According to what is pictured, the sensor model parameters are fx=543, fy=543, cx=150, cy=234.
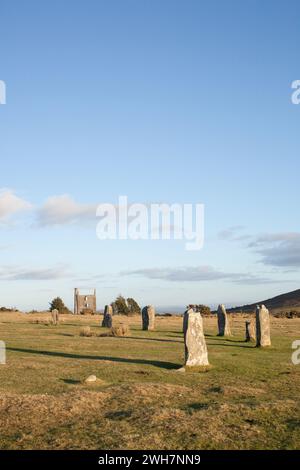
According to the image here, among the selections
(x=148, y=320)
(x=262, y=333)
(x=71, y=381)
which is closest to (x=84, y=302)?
(x=148, y=320)

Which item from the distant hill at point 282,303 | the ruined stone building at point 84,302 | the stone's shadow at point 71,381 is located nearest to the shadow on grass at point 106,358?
the stone's shadow at point 71,381

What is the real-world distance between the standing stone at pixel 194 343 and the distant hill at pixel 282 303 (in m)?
71.6

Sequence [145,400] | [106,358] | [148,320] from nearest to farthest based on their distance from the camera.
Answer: [145,400]
[106,358]
[148,320]

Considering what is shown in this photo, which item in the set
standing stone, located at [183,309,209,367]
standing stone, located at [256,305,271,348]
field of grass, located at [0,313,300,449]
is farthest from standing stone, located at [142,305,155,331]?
standing stone, located at [183,309,209,367]

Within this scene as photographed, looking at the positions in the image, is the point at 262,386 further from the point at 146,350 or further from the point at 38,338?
the point at 38,338

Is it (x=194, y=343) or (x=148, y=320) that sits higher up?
(x=148, y=320)

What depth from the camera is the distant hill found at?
9193 cm

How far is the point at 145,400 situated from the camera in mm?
13219

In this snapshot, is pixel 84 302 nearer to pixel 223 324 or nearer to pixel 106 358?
pixel 223 324

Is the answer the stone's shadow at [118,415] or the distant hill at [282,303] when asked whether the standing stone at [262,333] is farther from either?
the distant hill at [282,303]

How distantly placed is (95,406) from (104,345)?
1264 cm

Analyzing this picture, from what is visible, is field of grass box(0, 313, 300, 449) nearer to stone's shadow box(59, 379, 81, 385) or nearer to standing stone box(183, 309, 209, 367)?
stone's shadow box(59, 379, 81, 385)

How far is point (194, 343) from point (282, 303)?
8392cm
